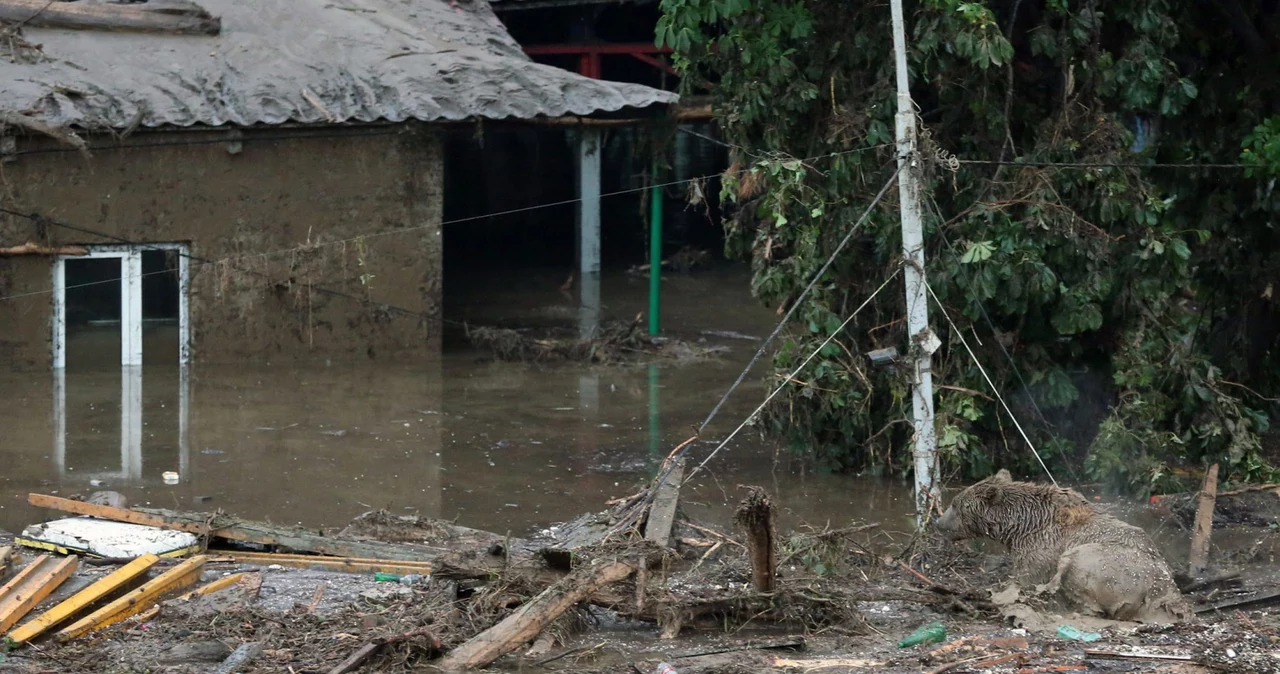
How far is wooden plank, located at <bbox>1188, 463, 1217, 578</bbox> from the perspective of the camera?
8.12m

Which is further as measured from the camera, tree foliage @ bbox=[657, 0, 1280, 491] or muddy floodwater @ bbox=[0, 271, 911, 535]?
muddy floodwater @ bbox=[0, 271, 911, 535]

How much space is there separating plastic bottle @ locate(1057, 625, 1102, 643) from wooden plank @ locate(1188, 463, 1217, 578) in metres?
1.52

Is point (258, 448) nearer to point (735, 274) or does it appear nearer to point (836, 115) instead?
point (836, 115)

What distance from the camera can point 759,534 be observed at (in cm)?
674

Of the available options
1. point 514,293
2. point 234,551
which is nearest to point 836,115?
point 234,551

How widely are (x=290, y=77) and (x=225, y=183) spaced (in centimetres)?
138

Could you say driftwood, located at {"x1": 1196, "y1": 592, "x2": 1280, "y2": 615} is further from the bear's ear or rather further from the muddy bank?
the bear's ear

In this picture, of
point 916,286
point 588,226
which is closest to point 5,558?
point 916,286

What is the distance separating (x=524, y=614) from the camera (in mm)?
6520

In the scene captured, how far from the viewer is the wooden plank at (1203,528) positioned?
8117 millimetres

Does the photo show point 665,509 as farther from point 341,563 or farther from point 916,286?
point 916,286

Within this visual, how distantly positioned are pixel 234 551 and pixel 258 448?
11.5 feet

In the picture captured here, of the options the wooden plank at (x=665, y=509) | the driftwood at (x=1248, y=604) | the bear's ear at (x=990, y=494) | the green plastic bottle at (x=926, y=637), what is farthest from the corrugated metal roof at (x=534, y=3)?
the green plastic bottle at (x=926, y=637)

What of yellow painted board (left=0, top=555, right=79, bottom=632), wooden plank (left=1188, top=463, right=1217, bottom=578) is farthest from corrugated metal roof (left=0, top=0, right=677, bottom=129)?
wooden plank (left=1188, top=463, right=1217, bottom=578)
